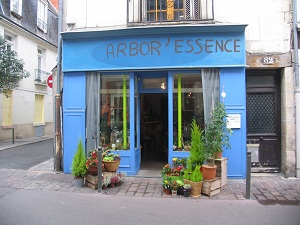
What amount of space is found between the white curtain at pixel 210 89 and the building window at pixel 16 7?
13.0m

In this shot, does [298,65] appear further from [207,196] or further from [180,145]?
[207,196]

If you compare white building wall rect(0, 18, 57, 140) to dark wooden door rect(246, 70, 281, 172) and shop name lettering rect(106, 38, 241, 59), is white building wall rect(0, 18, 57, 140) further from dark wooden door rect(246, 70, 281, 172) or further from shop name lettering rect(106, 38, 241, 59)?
dark wooden door rect(246, 70, 281, 172)

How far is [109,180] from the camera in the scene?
5816 millimetres

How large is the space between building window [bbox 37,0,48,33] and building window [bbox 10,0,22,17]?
192 cm

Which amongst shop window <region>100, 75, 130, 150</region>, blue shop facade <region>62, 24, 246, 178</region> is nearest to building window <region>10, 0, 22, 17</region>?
blue shop facade <region>62, 24, 246, 178</region>

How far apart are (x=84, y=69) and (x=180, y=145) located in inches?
128

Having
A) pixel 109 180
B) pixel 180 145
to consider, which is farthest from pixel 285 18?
pixel 109 180

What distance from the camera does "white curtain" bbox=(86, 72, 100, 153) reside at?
7.11 m

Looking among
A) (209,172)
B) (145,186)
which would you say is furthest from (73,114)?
(209,172)

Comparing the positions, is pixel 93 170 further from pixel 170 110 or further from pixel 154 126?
pixel 154 126

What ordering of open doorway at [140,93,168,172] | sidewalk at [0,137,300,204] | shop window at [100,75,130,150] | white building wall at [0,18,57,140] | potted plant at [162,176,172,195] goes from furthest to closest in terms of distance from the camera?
white building wall at [0,18,57,140] → open doorway at [140,93,168,172] → shop window at [100,75,130,150] → potted plant at [162,176,172,195] → sidewalk at [0,137,300,204]

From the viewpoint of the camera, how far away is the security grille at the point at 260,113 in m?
7.16

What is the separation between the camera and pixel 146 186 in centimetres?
605

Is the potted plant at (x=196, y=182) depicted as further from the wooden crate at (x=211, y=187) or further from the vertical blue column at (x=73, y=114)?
the vertical blue column at (x=73, y=114)
